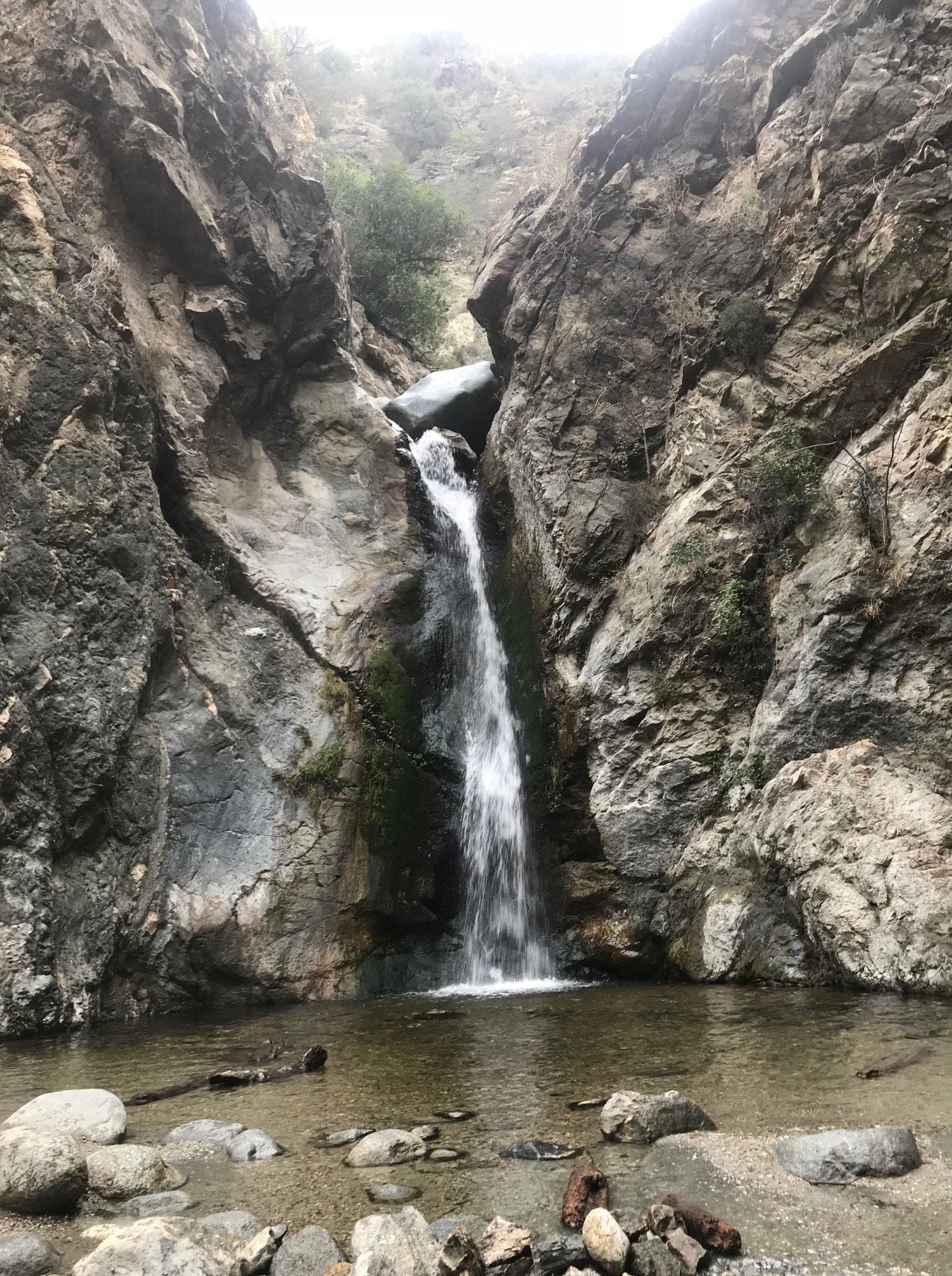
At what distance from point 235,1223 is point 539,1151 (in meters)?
1.38

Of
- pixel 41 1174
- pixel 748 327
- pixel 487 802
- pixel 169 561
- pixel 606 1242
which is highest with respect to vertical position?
pixel 748 327

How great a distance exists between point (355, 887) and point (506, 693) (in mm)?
4289

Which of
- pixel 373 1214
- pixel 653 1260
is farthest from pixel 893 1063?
pixel 373 1214

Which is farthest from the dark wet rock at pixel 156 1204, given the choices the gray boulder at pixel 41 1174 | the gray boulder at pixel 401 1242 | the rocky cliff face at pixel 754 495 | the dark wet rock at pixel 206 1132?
the rocky cliff face at pixel 754 495

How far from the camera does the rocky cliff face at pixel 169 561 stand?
9367 millimetres

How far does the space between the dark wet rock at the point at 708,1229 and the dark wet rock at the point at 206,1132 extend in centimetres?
247

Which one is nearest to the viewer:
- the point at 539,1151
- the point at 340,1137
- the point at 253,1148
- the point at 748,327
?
the point at 539,1151

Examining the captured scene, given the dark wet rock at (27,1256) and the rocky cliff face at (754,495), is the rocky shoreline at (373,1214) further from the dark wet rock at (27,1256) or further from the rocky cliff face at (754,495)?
the rocky cliff face at (754,495)

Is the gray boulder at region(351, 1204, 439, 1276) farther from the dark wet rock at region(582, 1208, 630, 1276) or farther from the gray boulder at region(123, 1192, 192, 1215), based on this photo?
the gray boulder at region(123, 1192, 192, 1215)

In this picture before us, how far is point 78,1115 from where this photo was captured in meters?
4.41

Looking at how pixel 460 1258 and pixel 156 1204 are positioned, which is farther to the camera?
pixel 156 1204

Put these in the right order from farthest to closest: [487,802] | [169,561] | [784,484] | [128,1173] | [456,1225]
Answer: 1. [487,802]
2. [169,561]
3. [784,484]
4. [128,1173]
5. [456,1225]

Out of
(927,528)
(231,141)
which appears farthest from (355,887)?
(231,141)

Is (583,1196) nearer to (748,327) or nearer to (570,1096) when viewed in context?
(570,1096)
